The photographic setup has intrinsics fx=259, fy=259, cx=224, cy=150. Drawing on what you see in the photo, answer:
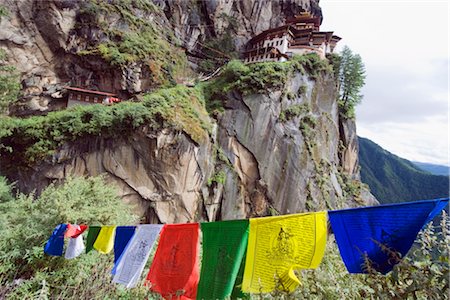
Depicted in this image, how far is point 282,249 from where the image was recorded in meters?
2.44

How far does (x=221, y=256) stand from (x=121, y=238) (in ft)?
6.70

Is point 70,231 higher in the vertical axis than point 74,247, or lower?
higher

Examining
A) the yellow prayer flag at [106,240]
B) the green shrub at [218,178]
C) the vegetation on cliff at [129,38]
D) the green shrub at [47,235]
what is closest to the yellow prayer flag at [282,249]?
→ the yellow prayer flag at [106,240]

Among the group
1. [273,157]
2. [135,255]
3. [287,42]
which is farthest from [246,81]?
[135,255]

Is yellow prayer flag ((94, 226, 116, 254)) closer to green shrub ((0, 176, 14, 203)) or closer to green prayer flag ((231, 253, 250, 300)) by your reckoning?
green prayer flag ((231, 253, 250, 300))

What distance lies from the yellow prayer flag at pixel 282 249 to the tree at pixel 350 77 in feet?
84.9

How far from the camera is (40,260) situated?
18.8 ft

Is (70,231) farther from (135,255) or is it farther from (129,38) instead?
(129,38)

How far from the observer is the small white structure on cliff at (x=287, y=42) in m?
22.4

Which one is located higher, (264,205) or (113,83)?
(113,83)

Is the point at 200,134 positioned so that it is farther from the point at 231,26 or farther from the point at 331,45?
the point at 331,45

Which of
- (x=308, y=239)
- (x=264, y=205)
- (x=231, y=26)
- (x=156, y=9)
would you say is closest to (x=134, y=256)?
(x=308, y=239)

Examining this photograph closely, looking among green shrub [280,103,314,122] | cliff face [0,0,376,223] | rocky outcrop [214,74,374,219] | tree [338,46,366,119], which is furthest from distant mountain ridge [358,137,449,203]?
green shrub [280,103,314,122]

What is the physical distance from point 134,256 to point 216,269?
1518 mm
